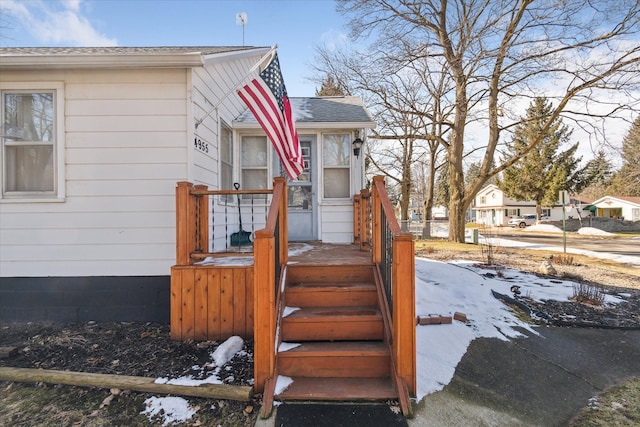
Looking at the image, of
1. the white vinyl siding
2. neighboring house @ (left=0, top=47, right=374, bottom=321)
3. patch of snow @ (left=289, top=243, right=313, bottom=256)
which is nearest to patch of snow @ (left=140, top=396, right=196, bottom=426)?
neighboring house @ (left=0, top=47, right=374, bottom=321)

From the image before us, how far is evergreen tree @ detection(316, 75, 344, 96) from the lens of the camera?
58.1ft

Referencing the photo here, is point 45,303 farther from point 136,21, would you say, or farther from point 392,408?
point 136,21

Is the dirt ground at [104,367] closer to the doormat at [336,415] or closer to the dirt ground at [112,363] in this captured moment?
the dirt ground at [112,363]

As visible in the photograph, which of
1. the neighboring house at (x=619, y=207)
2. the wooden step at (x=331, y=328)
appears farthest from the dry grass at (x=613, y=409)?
the neighboring house at (x=619, y=207)

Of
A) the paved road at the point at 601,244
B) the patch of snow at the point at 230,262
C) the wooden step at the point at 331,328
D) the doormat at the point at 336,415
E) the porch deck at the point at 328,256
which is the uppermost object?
the porch deck at the point at 328,256

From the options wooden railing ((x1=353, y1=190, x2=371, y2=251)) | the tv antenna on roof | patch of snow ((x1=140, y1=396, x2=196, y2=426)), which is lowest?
patch of snow ((x1=140, y1=396, x2=196, y2=426))

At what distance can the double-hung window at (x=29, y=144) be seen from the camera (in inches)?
152

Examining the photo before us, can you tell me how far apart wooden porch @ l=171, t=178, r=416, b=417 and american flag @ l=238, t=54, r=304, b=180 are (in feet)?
2.61

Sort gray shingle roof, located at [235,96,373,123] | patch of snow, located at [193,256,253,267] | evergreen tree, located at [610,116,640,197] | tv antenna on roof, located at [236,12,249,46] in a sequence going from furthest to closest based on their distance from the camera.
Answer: evergreen tree, located at [610,116,640,197], tv antenna on roof, located at [236,12,249,46], gray shingle roof, located at [235,96,373,123], patch of snow, located at [193,256,253,267]

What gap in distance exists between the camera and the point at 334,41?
15719 millimetres

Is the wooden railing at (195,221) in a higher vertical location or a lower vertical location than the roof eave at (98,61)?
lower

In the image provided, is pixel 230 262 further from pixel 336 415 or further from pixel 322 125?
pixel 322 125

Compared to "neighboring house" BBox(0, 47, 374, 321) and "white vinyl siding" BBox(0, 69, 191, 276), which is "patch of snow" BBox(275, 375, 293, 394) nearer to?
"neighboring house" BBox(0, 47, 374, 321)

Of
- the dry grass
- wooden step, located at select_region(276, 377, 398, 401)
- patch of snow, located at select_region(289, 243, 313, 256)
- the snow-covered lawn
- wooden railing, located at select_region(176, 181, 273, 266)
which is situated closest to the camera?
the dry grass
